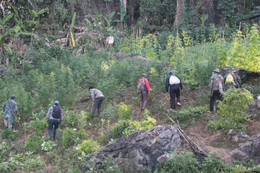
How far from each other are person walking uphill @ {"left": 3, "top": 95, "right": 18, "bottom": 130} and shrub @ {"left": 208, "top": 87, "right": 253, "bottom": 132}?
7.87 m

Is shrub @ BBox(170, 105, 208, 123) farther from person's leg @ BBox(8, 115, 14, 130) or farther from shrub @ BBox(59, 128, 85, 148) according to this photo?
person's leg @ BBox(8, 115, 14, 130)

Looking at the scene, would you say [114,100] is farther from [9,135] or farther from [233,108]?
[233,108]

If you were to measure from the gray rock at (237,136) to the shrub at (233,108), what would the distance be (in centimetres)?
29

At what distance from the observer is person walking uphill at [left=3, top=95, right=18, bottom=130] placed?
39.2ft

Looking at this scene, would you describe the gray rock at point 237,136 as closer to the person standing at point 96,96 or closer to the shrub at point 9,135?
the person standing at point 96,96

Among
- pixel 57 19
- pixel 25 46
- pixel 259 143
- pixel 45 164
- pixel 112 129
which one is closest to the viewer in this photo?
pixel 259 143

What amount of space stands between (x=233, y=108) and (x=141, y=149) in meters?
3.31

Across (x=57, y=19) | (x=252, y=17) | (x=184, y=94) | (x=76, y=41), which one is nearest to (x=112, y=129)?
(x=184, y=94)

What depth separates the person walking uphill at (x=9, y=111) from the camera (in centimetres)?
1195

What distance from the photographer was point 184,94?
43.7 ft

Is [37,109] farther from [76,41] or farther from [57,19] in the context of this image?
[57,19]

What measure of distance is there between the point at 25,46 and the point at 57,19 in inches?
158

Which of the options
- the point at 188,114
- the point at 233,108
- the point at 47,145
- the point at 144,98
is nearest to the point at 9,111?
the point at 47,145

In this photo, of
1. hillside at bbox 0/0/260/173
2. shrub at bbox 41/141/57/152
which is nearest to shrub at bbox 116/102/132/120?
hillside at bbox 0/0/260/173
